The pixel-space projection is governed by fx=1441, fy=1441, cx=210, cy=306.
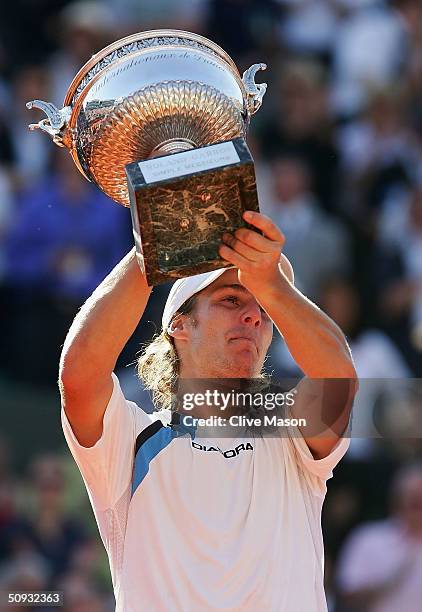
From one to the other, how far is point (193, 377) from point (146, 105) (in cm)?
81

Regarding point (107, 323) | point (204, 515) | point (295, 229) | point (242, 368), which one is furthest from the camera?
point (295, 229)

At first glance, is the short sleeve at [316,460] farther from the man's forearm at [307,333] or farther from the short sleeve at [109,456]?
the short sleeve at [109,456]

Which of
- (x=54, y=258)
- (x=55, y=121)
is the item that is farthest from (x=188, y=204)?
(x=54, y=258)

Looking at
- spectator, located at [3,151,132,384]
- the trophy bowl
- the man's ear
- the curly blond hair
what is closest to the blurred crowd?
spectator, located at [3,151,132,384]

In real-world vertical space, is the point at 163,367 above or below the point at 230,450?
above

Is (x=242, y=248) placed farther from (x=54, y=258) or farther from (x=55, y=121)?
(x=54, y=258)

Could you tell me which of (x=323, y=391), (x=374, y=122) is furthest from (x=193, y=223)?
(x=374, y=122)

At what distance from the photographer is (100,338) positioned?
143 inches

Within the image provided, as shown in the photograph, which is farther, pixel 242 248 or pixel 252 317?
pixel 252 317

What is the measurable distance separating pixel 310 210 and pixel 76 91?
4456 millimetres

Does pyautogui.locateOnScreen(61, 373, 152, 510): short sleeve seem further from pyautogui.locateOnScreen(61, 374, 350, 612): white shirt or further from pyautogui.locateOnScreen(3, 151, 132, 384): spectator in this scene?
pyautogui.locateOnScreen(3, 151, 132, 384): spectator

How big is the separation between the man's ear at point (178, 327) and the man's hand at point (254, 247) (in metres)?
0.75

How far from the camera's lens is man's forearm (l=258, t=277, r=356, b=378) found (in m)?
3.60

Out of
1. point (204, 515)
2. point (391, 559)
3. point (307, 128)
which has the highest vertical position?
point (307, 128)
